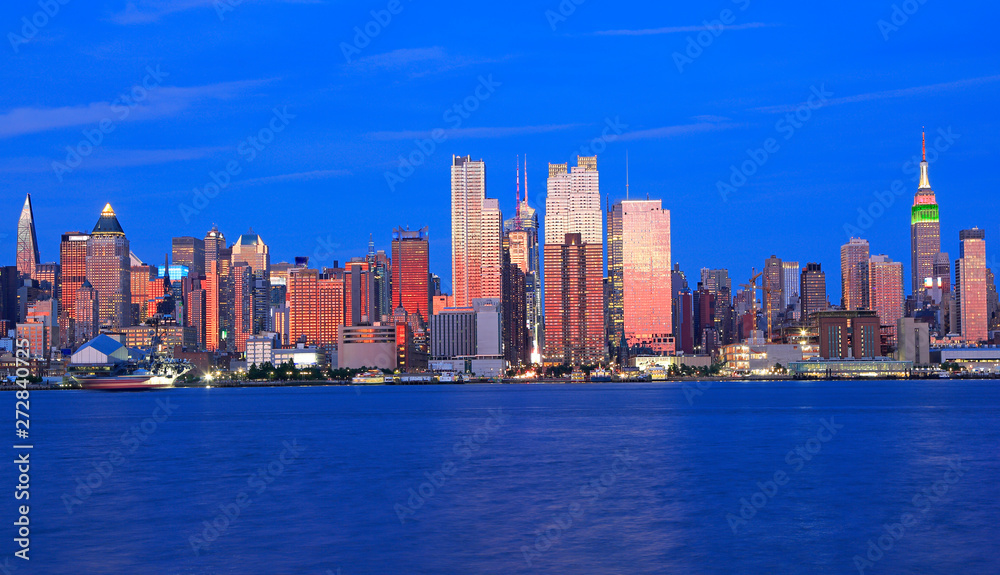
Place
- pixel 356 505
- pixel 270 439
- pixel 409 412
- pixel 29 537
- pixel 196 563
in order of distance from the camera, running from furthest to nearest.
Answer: pixel 409 412
pixel 270 439
pixel 356 505
pixel 29 537
pixel 196 563

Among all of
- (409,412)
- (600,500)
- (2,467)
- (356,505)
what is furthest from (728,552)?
(409,412)

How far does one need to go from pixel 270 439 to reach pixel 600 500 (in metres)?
36.9

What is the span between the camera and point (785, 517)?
117 ft

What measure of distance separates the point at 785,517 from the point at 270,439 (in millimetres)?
43323

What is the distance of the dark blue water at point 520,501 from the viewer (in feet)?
96.1

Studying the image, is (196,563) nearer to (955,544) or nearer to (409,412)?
(955,544)

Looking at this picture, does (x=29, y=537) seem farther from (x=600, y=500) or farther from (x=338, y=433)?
(x=338, y=433)

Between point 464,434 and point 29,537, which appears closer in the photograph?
point 29,537

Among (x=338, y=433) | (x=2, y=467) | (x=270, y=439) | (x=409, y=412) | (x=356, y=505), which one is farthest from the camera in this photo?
(x=409, y=412)

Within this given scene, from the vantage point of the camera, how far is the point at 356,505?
39.0 m

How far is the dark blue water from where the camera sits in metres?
29.3

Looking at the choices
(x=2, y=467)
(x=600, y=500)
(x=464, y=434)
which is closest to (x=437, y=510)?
(x=600, y=500)

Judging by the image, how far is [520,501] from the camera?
39312 millimetres

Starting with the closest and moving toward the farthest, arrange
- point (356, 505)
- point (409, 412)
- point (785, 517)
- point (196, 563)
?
point (196, 563) → point (785, 517) → point (356, 505) → point (409, 412)
